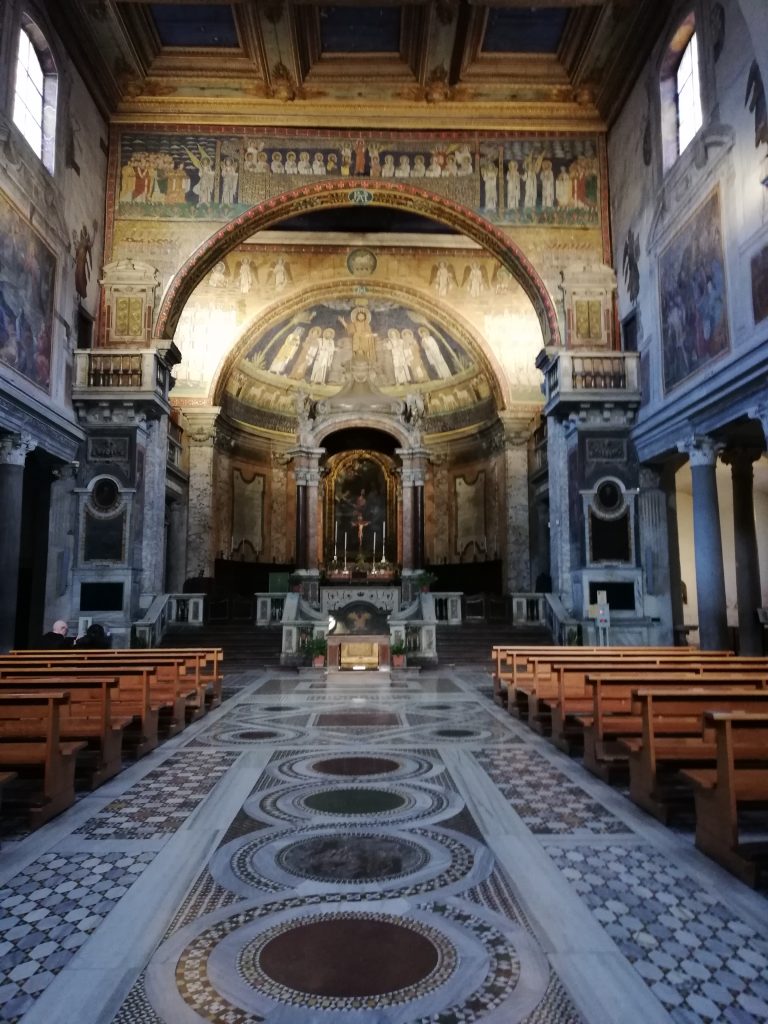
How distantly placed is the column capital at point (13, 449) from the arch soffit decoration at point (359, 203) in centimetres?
528

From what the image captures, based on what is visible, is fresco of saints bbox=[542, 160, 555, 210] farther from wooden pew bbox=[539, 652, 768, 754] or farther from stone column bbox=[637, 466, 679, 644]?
wooden pew bbox=[539, 652, 768, 754]

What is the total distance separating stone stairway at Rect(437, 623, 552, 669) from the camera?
16.9 metres

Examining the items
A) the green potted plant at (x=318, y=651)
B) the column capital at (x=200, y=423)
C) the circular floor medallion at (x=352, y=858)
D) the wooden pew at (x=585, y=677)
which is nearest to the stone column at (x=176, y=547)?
the column capital at (x=200, y=423)

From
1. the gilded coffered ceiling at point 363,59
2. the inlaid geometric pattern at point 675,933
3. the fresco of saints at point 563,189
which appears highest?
the gilded coffered ceiling at point 363,59

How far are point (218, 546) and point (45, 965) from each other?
2265cm

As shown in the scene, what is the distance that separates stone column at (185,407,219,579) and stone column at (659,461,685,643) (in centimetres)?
1409

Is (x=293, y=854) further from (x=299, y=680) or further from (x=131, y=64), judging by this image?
(x=131, y=64)

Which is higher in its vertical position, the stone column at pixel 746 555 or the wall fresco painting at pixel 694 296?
the wall fresco painting at pixel 694 296

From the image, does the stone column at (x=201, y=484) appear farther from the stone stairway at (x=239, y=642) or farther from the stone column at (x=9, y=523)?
the stone column at (x=9, y=523)

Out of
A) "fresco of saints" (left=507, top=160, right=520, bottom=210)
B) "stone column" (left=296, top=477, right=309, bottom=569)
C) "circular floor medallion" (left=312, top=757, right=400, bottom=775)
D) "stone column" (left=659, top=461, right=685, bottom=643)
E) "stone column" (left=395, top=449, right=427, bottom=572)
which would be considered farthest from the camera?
"stone column" (left=395, top=449, right=427, bottom=572)

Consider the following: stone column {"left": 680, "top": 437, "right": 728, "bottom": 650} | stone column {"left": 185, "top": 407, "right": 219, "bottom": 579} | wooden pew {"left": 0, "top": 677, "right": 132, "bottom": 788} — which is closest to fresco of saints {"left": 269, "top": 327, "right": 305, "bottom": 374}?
stone column {"left": 185, "top": 407, "right": 219, "bottom": 579}

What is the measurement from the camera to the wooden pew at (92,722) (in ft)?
19.3

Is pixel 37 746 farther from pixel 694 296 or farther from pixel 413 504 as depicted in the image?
pixel 413 504

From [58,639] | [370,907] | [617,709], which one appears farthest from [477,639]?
[370,907]
